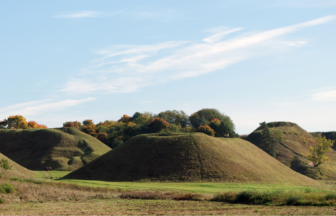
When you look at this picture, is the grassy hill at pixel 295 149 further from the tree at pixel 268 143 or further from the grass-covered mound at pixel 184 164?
the grass-covered mound at pixel 184 164

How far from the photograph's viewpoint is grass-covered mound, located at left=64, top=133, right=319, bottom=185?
56.4 m

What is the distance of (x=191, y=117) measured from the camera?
496 ft

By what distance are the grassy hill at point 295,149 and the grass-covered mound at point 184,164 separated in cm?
2521

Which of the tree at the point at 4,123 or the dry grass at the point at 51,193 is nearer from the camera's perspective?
the dry grass at the point at 51,193

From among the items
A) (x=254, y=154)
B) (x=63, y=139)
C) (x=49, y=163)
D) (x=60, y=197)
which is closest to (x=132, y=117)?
(x=63, y=139)

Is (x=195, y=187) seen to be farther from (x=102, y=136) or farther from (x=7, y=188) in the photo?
(x=102, y=136)

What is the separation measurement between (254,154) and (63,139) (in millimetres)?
59689

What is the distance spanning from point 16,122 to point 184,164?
105566 mm

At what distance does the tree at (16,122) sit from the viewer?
140m

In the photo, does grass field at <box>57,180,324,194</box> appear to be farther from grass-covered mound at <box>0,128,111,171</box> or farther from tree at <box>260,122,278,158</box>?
tree at <box>260,122,278,158</box>

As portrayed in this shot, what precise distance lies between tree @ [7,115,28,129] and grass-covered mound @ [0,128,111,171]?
2977 centimetres

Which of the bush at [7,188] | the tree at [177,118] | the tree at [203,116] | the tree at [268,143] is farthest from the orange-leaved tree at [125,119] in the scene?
the bush at [7,188]

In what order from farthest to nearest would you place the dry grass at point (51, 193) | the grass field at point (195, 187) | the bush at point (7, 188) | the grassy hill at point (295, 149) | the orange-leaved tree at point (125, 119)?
1. the orange-leaved tree at point (125, 119)
2. the grassy hill at point (295, 149)
3. the grass field at point (195, 187)
4. the bush at point (7, 188)
5. the dry grass at point (51, 193)

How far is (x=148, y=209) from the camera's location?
2748cm
